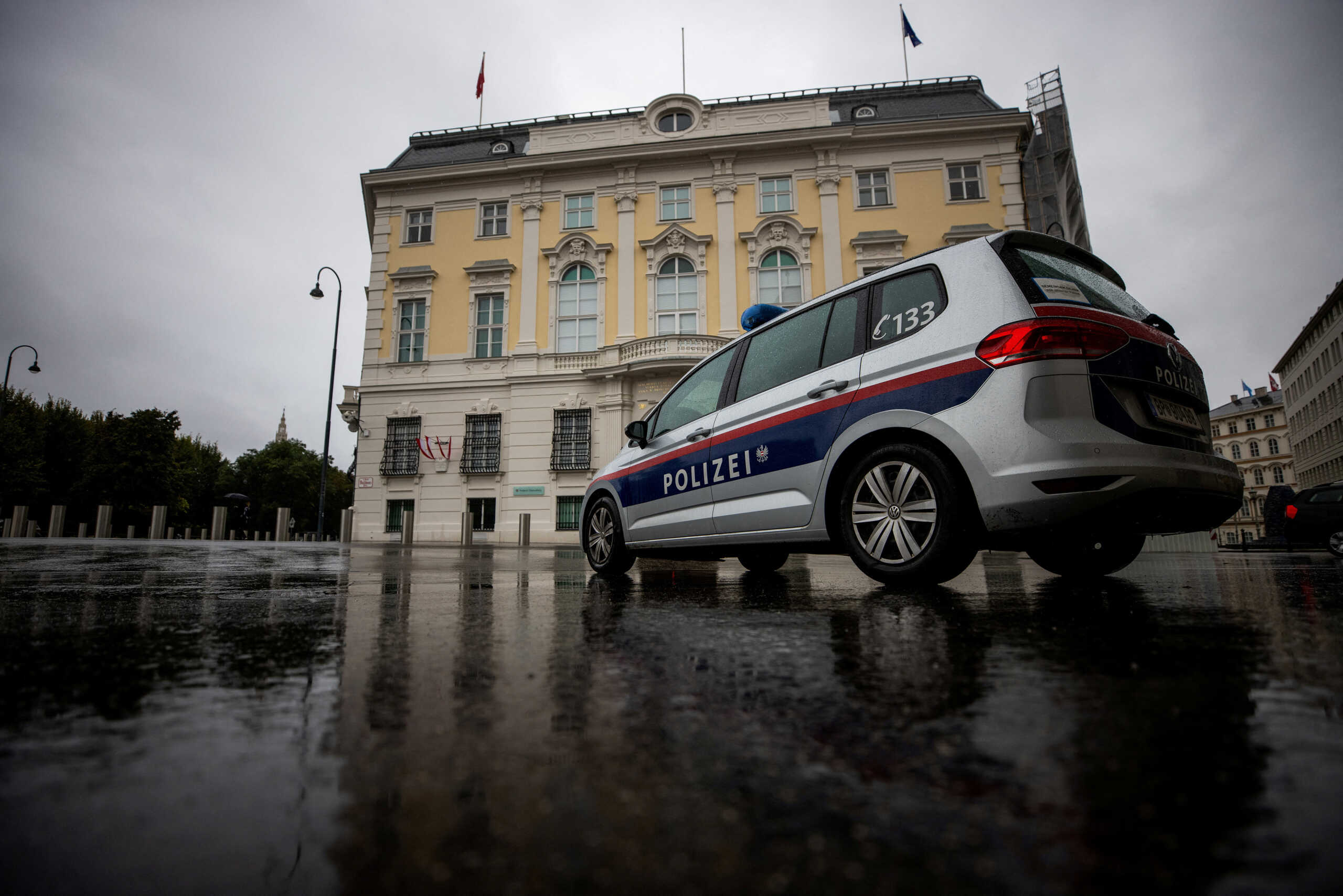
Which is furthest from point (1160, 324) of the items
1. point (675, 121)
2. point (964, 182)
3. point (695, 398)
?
point (675, 121)

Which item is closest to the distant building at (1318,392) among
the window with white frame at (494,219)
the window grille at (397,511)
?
the window with white frame at (494,219)

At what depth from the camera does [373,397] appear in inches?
938

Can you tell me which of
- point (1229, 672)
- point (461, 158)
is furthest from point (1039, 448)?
point (461, 158)

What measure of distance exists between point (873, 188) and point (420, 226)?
16580 mm

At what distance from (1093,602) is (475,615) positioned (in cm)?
226

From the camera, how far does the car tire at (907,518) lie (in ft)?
9.75

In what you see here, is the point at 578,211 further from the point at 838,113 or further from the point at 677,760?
the point at 677,760

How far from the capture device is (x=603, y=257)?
2383 centimetres

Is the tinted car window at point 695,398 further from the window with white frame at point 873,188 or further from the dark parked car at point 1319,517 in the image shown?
the window with white frame at point 873,188

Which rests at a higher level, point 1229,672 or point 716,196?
point 716,196

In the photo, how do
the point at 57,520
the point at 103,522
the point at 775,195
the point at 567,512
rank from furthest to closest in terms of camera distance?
the point at 103,522 → the point at 57,520 → the point at 775,195 → the point at 567,512

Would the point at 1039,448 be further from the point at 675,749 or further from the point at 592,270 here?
the point at 592,270

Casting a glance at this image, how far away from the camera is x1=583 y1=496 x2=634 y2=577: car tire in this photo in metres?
5.22

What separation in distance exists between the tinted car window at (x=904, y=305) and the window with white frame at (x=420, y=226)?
24.9 m
